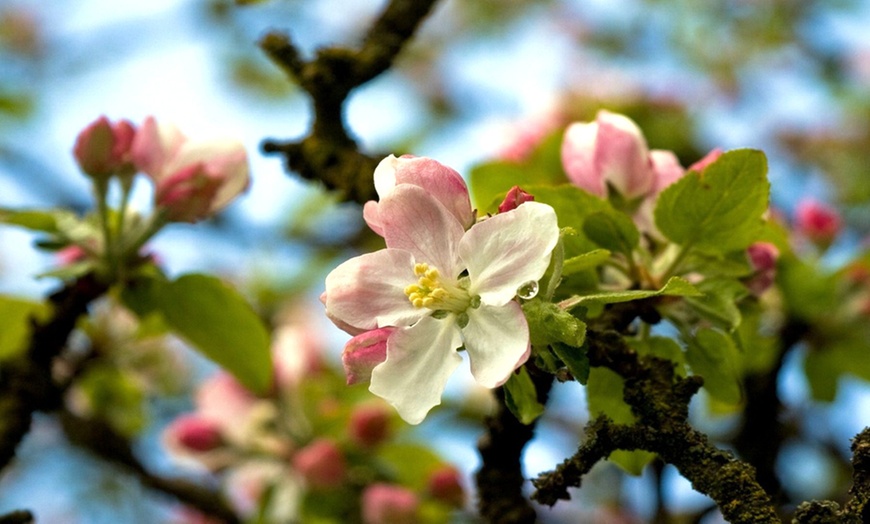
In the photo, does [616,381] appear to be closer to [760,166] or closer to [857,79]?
[760,166]

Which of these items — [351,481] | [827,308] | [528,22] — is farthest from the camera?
[528,22]

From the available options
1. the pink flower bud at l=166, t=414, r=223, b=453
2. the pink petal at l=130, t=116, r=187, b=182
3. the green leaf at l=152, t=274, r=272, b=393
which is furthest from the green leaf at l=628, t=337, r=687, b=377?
the pink flower bud at l=166, t=414, r=223, b=453

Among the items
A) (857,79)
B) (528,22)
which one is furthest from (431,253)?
(528,22)

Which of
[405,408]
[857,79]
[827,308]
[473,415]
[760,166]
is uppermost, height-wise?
[857,79]

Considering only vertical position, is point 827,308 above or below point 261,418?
above

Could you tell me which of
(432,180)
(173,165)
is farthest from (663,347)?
(173,165)

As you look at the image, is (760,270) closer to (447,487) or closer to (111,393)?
(447,487)

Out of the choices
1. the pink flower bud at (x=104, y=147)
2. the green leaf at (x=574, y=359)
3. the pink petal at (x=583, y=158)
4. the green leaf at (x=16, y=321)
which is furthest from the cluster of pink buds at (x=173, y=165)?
the green leaf at (x=574, y=359)

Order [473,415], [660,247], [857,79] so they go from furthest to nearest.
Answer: [857,79] → [473,415] → [660,247]
